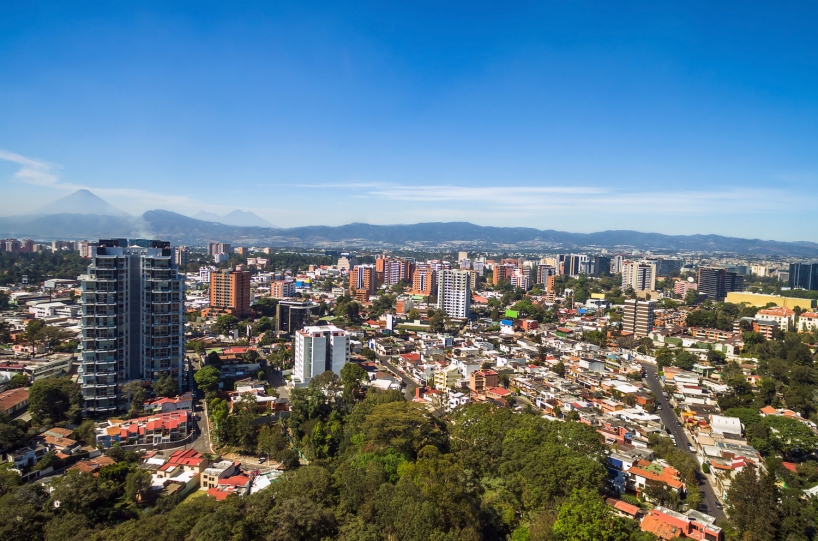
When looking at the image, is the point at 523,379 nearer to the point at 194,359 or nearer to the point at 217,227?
the point at 194,359

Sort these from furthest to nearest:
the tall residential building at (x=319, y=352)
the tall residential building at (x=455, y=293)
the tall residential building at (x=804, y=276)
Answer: the tall residential building at (x=804, y=276) < the tall residential building at (x=455, y=293) < the tall residential building at (x=319, y=352)

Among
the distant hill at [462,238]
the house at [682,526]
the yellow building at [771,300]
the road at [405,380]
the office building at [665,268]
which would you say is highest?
the distant hill at [462,238]

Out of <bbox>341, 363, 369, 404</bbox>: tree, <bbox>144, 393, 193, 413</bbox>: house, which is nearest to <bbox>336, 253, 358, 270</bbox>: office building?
<bbox>341, 363, 369, 404</bbox>: tree

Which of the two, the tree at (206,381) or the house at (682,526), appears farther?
the tree at (206,381)

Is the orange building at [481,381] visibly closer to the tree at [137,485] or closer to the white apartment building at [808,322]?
the tree at [137,485]

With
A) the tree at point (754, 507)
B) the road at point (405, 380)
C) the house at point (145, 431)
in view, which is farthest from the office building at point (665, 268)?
the house at point (145, 431)

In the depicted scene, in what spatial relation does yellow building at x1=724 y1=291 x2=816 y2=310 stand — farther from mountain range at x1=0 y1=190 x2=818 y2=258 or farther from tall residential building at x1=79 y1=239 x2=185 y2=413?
mountain range at x1=0 y1=190 x2=818 y2=258
